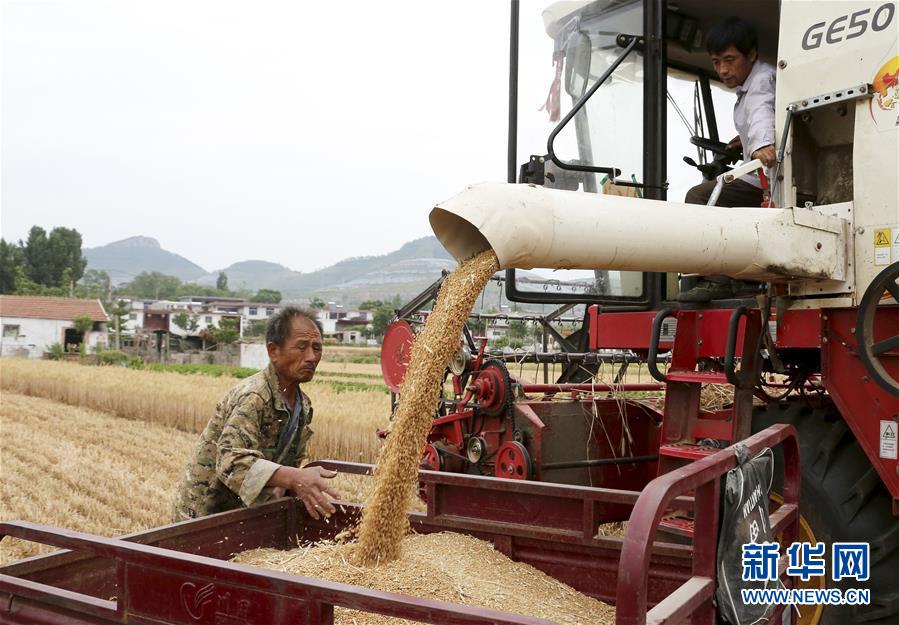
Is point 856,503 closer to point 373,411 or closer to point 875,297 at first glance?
point 875,297

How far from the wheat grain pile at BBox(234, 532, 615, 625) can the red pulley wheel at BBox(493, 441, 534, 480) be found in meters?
1.48

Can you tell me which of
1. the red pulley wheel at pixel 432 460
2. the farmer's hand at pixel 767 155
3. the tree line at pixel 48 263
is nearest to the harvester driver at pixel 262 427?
the red pulley wheel at pixel 432 460

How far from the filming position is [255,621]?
2.06 metres

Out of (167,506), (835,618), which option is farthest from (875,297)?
(167,506)

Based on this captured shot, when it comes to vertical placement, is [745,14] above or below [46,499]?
above

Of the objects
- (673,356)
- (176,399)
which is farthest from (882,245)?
(176,399)

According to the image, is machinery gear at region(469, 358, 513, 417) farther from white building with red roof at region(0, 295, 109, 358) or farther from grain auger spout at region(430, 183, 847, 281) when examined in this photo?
white building with red roof at region(0, 295, 109, 358)

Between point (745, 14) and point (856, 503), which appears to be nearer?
point (856, 503)

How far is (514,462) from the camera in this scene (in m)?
5.03

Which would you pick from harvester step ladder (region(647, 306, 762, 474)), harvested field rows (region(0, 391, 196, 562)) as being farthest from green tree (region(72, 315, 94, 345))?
harvester step ladder (region(647, 306, 762, 474))


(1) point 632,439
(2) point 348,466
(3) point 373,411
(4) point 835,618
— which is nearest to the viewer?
(4) point 835,618

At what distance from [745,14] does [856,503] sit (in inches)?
116

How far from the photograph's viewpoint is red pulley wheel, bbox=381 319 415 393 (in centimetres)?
701

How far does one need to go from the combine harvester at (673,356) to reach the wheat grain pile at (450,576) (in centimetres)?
9
